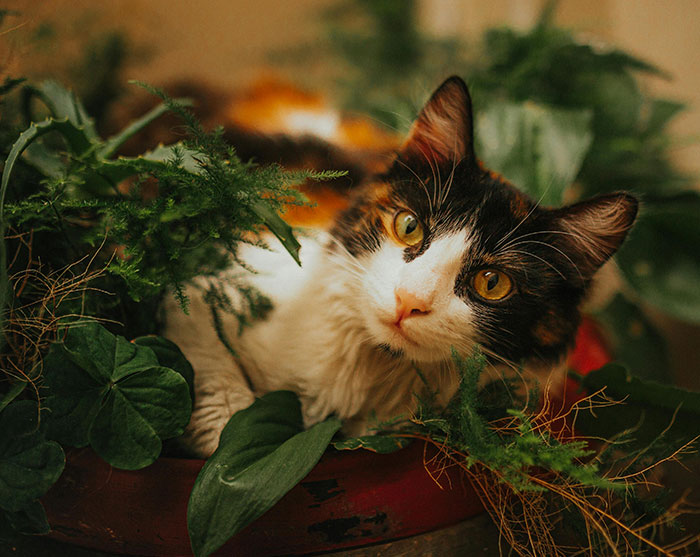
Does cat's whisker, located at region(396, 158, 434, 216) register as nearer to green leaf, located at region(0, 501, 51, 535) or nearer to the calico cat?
the calico cat

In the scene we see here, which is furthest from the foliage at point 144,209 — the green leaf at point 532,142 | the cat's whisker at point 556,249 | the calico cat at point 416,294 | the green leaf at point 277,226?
the green leaf at point 532,142

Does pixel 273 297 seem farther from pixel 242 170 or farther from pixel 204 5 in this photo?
pixel 204 5

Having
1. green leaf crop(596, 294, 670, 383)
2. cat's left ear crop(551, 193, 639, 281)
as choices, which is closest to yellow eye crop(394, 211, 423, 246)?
cat's left ear crop(551, 193, 639, 281)

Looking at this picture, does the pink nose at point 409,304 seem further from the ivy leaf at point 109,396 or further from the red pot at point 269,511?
the ivy leaf at point 109,396

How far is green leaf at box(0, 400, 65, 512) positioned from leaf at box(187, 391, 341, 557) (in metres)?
0.18

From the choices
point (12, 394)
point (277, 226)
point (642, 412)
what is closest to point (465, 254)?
point (277, 226)

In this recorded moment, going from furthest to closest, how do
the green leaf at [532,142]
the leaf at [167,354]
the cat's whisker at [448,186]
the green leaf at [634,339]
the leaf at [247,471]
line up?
the green leaf at [634,339], the green leaf at [532,142], the cat's whisker at [448,186], the leaf at [167,354], the leaf at [247,471]

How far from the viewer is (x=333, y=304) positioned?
904mm

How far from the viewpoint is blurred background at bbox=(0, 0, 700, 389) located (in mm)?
1389

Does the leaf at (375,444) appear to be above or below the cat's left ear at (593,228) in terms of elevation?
below

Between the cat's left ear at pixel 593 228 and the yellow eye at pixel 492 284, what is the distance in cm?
11

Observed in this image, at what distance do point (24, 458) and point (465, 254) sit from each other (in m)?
0.65

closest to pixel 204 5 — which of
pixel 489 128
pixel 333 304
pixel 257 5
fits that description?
pixel 257 5

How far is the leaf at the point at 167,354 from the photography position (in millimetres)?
735
